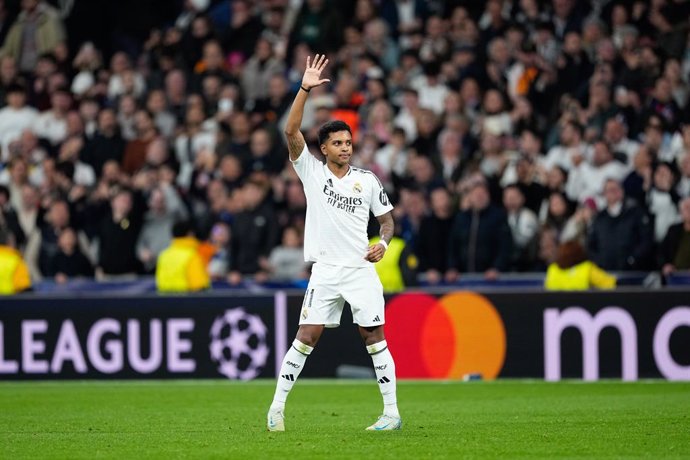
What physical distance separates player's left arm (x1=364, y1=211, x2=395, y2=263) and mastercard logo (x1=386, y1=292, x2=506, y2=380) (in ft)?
20.8

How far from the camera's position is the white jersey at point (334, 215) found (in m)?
10.8

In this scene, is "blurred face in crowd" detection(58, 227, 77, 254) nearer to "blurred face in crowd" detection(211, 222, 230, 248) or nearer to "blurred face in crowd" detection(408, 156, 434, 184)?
"blurred face in crowd" detection(211, 222, 230, 248)

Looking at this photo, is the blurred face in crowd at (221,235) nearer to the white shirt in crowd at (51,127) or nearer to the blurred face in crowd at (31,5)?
the white shirt in crowd at (51,127)

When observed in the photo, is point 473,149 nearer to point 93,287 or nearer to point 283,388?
point 93,287

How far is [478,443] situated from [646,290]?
724cm

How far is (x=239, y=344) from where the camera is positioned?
17859 mm

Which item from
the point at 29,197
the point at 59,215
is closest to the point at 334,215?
the point at 59,215

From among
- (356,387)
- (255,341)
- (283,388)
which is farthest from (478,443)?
(255,341)

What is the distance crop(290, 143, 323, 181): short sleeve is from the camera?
10.7 m

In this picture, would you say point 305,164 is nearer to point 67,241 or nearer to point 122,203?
point 122,203

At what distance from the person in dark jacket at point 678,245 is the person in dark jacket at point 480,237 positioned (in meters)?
2.09

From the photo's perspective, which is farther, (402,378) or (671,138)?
(671,138)

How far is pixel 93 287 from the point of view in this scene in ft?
64.4

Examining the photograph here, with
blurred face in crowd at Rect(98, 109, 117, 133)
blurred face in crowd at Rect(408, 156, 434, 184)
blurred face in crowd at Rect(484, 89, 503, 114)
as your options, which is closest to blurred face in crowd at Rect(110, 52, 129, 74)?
blurred face in crowd at Rect(98, 109, 117, 133)
